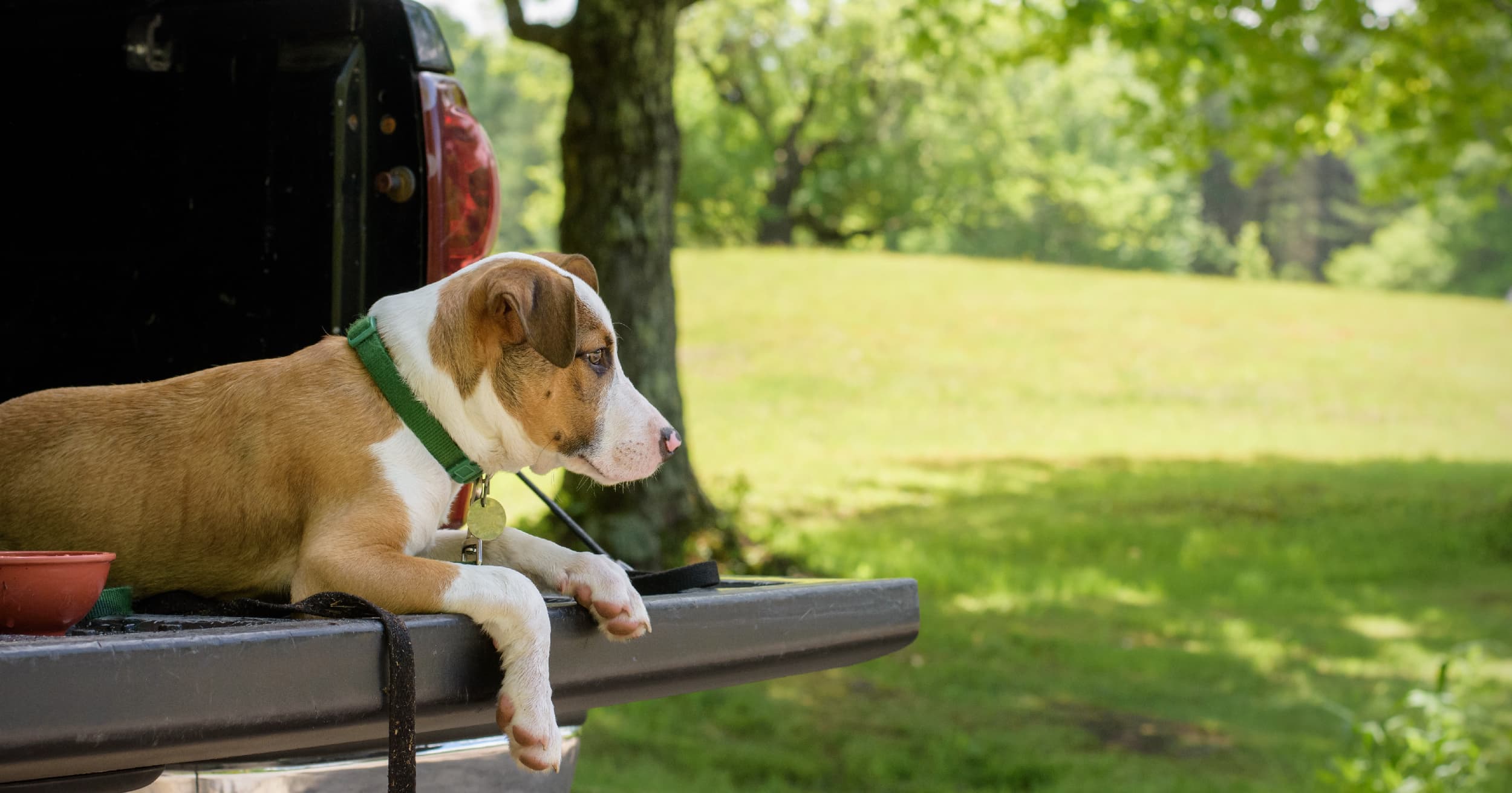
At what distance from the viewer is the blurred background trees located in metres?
12.0

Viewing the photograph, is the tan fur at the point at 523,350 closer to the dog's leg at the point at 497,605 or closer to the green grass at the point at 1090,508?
the dog's leg at the point at 497,605

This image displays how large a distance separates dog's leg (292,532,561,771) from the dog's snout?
347 millimetres

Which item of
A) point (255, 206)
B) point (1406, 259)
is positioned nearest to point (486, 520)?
point (255, 206)

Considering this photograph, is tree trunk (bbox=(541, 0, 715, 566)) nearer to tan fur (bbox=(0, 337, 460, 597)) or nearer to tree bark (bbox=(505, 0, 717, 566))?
tree bark (bbox=(505, 0, 717, 566))

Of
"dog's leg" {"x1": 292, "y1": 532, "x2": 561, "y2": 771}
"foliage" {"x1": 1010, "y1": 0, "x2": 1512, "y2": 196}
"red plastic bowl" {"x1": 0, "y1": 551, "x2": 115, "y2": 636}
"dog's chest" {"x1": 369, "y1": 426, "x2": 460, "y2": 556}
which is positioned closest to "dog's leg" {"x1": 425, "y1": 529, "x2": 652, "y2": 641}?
"dog's leg" {"x1": 292, "y1": 532, "x2": 561, "y2": 771}

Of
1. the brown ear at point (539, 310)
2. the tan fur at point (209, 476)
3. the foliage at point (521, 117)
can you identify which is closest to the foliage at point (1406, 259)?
the foliage at point (521, 117)

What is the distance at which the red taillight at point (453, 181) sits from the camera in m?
2.71

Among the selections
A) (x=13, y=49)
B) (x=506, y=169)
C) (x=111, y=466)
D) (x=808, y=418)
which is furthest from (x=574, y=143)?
(x=506, y=169)

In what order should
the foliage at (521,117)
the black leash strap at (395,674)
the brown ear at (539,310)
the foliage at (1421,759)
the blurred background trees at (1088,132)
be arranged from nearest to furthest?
1. the black leash strap at (395,674)
2. the brown ear at (539,310)
3. the foliage at (1421,759)
4. the blurred background trees at (1088,132)
5. the foliage at (521,117)

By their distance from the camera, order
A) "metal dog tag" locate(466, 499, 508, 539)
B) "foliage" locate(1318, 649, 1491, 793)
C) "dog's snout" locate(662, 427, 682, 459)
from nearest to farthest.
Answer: "dog's snout" locate(662, 427, 682, 459)
"metal dog tag" locate(466, 499, 508, 539)
"foliage" locate(1318, 649, 1491, 793)

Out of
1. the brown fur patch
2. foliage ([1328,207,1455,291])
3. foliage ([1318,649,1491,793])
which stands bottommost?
foliage ([1328,207,1455,291])

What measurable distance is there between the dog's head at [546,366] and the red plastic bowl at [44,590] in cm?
59

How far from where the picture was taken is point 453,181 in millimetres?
2744

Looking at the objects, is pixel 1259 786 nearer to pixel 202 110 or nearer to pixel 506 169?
pixel 202 110
